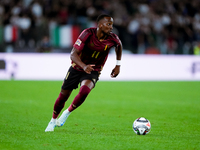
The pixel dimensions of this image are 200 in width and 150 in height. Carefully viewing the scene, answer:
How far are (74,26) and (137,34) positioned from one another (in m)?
4.02

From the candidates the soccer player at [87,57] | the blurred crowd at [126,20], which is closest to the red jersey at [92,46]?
the soccer player at [87,57]

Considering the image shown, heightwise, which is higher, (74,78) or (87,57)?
(87,57)

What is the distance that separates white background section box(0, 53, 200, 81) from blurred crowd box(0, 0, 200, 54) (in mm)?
1913

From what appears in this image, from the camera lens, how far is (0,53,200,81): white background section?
17828 mm

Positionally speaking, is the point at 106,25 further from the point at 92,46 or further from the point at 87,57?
the point at 87,57

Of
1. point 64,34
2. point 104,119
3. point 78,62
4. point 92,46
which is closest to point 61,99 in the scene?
point 78,62

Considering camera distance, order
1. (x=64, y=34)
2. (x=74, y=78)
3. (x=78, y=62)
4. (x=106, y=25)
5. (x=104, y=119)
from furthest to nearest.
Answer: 1. (x=64, y=34)
2. (x=104, y=119)
3. (x=74, y=78)
4. (x=106, y=25)
5. (x=78, y=62)

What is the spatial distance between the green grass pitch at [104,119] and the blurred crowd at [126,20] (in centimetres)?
644

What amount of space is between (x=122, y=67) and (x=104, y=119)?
10926 millimetres

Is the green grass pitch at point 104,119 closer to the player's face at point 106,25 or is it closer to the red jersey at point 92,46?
the red jersey at point 92,46

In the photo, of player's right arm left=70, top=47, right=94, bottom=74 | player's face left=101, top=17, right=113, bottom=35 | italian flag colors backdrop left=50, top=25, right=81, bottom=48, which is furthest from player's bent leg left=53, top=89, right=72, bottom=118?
italian flag colors backdrop left=50, top=25, right=81, bottom=48

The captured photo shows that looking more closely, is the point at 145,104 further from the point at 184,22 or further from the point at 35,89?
the point at 184,22

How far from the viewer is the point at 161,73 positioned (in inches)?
765

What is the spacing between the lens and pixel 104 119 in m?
8.35
